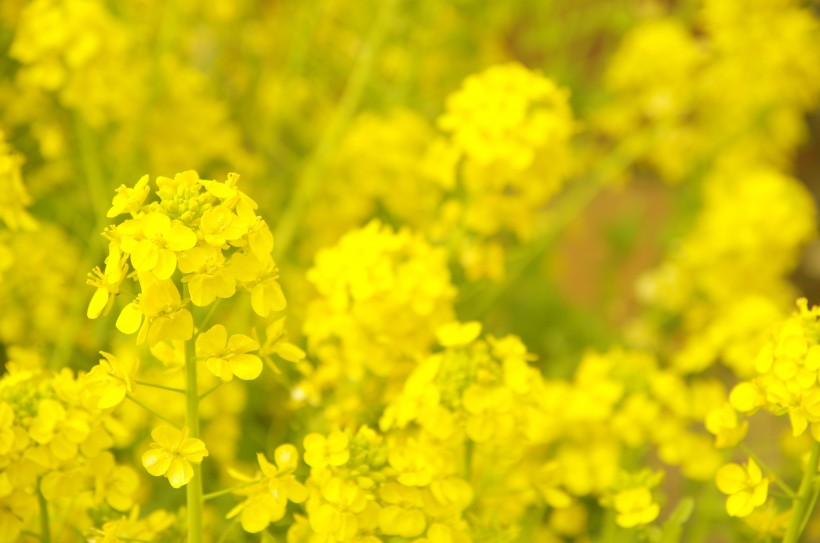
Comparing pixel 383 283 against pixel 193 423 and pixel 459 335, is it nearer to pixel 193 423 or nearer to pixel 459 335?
pixel 459 335

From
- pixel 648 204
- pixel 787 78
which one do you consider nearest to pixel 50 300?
pixel 787 78

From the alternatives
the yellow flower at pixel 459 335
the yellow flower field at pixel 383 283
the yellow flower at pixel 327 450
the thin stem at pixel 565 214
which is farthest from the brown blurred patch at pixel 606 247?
the yellow flower at pixel 327 450

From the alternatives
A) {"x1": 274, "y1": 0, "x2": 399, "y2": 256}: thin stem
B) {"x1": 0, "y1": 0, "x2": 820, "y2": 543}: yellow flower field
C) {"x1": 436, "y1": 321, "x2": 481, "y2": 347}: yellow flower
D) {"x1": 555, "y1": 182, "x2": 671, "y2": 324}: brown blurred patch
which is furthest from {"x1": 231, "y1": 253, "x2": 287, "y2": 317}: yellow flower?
{"x1": 555, "y1": 182, "x2": 671, "y2": 324}: brown blurred patch

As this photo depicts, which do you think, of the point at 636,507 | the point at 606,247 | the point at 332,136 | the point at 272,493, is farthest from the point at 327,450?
the point at 606,247

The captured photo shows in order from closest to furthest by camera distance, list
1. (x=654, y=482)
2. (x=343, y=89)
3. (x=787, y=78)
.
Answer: (x=654, y=482) < (x=787, y=78) < (x=343, y=89)

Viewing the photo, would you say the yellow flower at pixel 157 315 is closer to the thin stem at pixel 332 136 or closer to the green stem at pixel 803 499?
the green stem at pixel 803 499

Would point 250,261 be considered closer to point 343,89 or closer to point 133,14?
point 133,14
